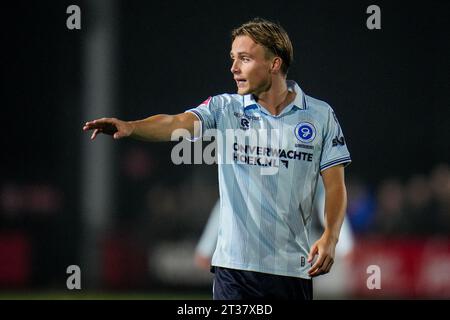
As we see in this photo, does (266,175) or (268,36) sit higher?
(268,36)

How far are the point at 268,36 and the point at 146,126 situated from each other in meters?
0.91

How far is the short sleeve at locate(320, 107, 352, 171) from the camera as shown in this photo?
541cm

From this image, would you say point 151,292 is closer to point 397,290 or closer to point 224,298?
point 397,290

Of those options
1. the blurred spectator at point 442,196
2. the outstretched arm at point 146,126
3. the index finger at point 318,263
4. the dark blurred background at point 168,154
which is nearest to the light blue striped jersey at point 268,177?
the outstretched arm at point 146,126

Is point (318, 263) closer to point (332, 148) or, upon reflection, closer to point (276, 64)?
point (332, 148)

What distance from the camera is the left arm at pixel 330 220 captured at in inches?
200

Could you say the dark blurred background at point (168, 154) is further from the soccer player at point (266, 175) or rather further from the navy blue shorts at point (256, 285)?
the navy blue shorts at point (256, 285)

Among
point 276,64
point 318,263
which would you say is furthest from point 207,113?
point 318,263

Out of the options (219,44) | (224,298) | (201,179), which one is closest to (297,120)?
(224,298)

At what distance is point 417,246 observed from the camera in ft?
42.0

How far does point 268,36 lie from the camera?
5430mm

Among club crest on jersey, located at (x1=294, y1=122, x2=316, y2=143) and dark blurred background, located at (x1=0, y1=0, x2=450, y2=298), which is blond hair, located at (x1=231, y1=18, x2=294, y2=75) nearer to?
club crest on jersey, located at (x1=294, y1=122, x2=316, y2=143)

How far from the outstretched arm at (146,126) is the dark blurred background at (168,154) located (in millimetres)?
6764

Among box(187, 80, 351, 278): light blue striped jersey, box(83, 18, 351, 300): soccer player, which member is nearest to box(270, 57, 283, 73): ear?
box(83, 18, 351, 300): soccer player
